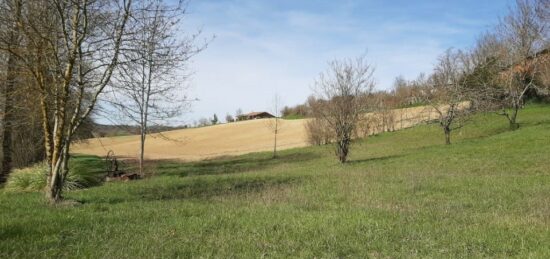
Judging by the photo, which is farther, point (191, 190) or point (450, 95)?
point (450, 95)

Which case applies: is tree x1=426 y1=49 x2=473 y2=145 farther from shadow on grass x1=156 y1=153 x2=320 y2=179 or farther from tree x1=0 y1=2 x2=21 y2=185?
tree x1=0 y1=2 x2=21 y2=185

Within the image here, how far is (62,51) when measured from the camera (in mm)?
12352

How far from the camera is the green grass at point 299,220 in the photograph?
651 cm

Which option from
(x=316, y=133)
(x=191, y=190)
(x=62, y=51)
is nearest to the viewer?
(x=62, y=51)

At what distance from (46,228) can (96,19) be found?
18.9 ft

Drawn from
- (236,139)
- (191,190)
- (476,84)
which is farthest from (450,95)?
(236,139)

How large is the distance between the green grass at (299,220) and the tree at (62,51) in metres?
1.99

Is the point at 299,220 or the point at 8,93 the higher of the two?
the point at 8,93

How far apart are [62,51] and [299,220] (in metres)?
7.52

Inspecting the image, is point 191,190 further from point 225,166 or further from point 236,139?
point 236,139

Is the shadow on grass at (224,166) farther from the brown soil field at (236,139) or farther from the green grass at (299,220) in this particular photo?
the brown soil field at (236,139)

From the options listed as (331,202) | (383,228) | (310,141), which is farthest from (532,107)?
(383,228)

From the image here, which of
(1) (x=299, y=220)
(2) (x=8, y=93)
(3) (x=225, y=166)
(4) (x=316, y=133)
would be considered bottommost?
(3) (x=225, y=166)

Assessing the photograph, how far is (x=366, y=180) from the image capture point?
53.5ft
